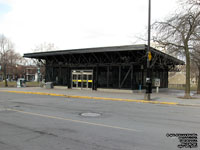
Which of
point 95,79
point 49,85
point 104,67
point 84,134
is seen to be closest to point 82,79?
point 95,79

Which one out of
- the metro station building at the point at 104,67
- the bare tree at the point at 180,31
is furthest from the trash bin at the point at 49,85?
the bare tree at the point at 180,31

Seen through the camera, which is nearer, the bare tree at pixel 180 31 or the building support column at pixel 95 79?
the bare tree at pixel 180 31

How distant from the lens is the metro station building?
24.3 m

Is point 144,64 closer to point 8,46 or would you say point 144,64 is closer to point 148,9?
point 148,9

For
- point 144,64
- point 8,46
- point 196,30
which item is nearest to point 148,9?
point 196,30

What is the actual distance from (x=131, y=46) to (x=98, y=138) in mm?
17256

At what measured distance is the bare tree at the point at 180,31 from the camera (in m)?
18.0

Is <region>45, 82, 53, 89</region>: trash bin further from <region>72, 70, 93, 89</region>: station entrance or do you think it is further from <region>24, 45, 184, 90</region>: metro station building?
<region>72, 70, 93, 89</region>: station entrance

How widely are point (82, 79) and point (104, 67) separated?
4.04 meters

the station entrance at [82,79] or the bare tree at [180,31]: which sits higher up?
the bare tree at [180,31]

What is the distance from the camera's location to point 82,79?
29.1 meters

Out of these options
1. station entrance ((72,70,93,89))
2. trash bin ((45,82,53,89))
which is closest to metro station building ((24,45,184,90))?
station entrance ((72,70,93,89))

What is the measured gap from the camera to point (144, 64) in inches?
986

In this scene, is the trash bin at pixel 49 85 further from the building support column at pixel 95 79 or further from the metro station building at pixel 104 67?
the building support column at pixel 95 79
